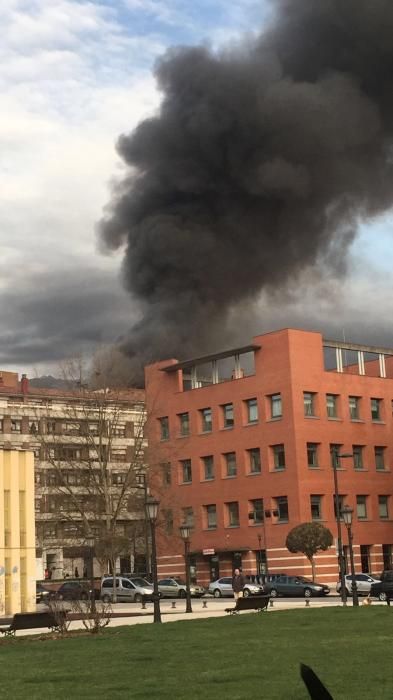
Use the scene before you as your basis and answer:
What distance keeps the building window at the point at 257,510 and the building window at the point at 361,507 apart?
7.25 m

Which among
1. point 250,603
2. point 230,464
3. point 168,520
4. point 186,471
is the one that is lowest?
point 250,603

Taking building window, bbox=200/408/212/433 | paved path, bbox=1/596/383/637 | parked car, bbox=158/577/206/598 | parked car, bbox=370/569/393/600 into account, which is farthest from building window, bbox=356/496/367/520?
paved path, bbox=1/596/383/637

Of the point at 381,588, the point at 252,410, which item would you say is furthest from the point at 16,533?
the point at 252,410

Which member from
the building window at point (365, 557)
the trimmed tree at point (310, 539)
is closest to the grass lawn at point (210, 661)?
the trimmed tree at point (310, 539)

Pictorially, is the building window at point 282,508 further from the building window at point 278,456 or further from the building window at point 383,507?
the building window at point 383,507

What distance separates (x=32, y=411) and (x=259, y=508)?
1589 inches

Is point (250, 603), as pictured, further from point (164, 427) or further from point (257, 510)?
point (164, 427)

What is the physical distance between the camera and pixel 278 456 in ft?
240

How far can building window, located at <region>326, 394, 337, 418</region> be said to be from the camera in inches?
2963

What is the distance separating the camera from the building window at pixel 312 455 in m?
72.4

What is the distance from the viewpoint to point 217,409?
78.2 metres

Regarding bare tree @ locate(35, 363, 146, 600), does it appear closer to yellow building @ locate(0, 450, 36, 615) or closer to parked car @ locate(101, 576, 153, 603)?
parked car @ locate(101, 576, 153, 603)

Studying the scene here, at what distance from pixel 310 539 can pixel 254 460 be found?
12.7 m

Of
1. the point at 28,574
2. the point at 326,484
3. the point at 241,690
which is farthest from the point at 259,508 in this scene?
the point at 241,690
